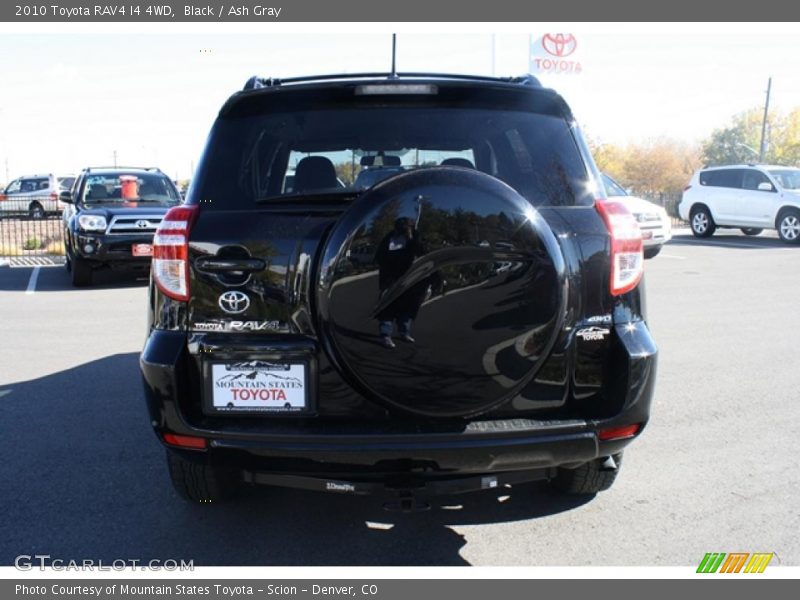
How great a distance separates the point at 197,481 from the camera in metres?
3.32

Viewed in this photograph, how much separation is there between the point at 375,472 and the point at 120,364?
439 cm

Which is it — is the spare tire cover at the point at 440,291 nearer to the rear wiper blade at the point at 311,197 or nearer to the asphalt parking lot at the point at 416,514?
the rear wiper blade at the point at 311,197

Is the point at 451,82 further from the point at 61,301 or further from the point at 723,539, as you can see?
the point at 61,301

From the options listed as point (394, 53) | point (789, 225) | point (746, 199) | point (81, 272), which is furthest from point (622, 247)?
point (746, 199)

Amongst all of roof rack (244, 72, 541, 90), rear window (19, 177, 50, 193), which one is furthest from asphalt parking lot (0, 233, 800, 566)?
rear window (19, 177, 50, 193)

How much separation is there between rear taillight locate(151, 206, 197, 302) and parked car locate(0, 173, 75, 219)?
100 ft

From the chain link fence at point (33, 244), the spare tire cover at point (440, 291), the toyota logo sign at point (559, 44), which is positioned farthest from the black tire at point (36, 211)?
the spare tire cover at point (440, 291)

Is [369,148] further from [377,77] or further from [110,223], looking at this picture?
[110,223]

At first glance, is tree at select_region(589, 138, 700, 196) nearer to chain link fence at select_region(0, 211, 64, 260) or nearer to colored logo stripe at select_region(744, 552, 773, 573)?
chain link fence at select_region(0, 211, 64, 260)

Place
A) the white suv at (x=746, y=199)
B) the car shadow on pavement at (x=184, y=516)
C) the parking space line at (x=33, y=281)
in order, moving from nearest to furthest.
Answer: the car shadow on pavement at (x=184, y=516), the parking space line at (x=33, y=281), the white suv at (x=746, y=199)

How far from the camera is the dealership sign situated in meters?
28.2

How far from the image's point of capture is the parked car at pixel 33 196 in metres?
31.2

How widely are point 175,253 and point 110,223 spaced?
29.4ft

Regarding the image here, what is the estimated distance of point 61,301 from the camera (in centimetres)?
996
